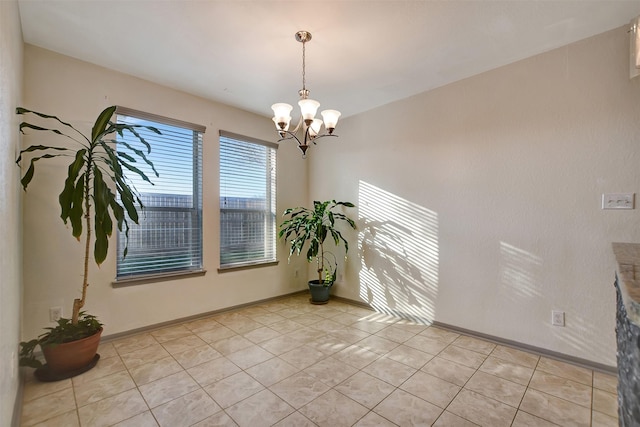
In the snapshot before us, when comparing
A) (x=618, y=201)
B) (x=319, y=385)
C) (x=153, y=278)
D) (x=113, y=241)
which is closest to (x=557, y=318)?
(x=618, y=201)

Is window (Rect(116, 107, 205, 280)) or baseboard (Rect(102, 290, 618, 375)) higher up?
window (Rect(116, 107, 205, 280))

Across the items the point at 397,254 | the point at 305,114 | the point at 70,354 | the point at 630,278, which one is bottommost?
the point at 70,354

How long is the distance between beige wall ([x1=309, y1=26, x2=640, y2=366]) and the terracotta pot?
2.88 metres

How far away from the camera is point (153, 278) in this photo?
293 cm

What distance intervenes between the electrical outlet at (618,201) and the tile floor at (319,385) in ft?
4.11

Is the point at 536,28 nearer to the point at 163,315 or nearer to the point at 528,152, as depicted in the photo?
the point at 528,152

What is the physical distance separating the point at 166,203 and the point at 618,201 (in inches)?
158

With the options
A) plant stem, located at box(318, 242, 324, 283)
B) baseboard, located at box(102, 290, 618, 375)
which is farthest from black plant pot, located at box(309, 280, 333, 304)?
baseboard, located at box(102, 290, 618, 375)

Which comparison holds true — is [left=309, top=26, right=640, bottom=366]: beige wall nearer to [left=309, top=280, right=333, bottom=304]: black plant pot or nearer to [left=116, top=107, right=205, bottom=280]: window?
[left=309, top=280, right=333, bottom=304]: black plant pot

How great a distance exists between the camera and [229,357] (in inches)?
94.3

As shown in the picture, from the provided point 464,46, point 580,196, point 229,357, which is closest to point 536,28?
point 464,46

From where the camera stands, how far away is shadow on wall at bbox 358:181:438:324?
122 inches

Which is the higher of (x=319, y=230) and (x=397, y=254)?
(x=319, y=230)

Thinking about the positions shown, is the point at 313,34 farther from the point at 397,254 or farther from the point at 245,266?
the point at 245,266
